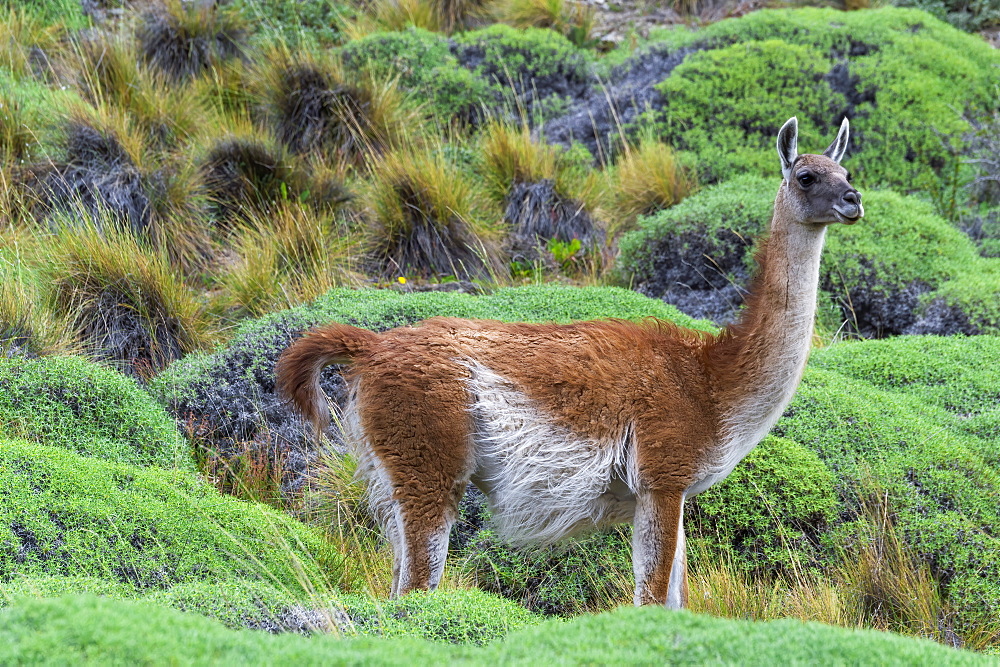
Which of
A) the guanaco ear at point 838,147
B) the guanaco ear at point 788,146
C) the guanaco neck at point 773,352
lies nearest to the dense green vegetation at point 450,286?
the guanaco neck at point 773,352

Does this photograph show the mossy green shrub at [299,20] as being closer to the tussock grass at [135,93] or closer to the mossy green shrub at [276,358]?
the tussock grass at [135,93]

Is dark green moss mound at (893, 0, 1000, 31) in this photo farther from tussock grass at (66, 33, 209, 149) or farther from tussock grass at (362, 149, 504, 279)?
tussock grass at (66, 33, 209, 149)

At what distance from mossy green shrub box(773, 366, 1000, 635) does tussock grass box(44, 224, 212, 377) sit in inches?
193

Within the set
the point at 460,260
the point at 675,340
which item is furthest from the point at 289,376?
the point at 460,260

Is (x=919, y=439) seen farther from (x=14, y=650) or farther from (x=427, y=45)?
(x=427, y=45)

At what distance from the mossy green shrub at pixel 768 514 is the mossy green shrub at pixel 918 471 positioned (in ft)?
0.52

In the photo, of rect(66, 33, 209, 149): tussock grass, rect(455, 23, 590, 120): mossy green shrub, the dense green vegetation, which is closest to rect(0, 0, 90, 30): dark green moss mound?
the dense green vegetation

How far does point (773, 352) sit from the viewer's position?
483 cm

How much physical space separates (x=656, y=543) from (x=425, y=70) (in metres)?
8.91

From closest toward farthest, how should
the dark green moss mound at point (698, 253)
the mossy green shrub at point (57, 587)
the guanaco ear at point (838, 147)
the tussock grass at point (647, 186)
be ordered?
1. the mossy green shrub at point (57, 587)
2. the guanaco ear at point (838, 147)
3. the dark green moss mound at point (698, 253)
4. the tussock grass at point (647, 186)

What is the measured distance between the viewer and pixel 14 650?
2.83 m

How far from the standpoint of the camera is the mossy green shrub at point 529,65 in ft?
40.9

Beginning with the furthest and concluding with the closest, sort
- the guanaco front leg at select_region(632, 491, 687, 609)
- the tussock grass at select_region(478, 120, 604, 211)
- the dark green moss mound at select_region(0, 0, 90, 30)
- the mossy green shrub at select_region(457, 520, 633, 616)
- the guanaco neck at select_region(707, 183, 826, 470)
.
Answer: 1. the dark green moss mound at select_region(0, 0, 90, 30)
2. the tussock grass at select_region(478, 120, 604, 211)
3. the mossy green shrub at select_region(457, 520, 633, 616)
4. the guanaco neck at select_region(707, 183, 826, 470)
5. the guanaco front leg at select_region(632, 491, 687, 609)

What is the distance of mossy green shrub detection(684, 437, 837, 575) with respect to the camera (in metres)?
5.93
